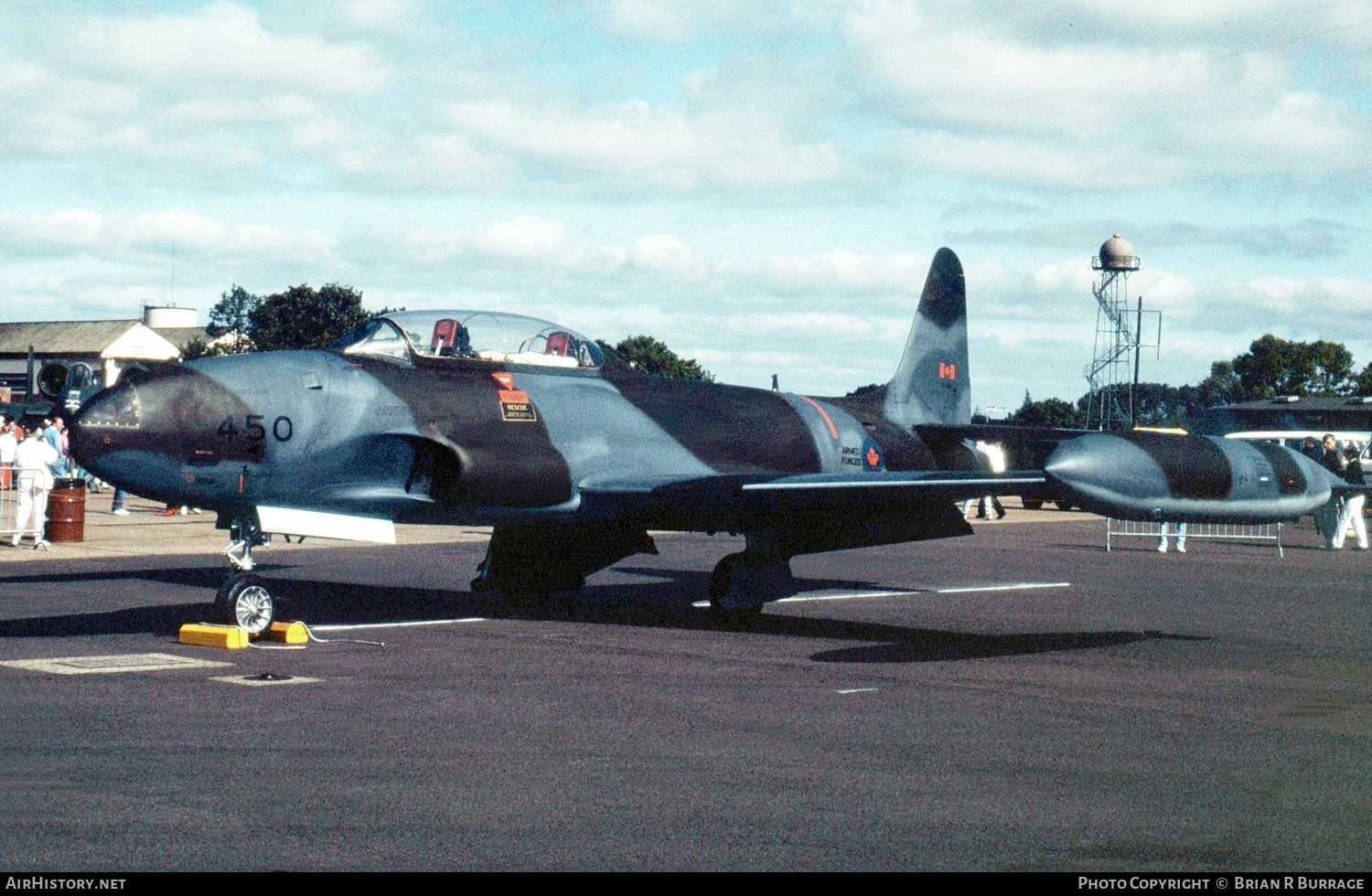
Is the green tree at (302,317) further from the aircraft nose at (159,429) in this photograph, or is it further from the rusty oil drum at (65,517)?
the aircraft nose at (159,429)

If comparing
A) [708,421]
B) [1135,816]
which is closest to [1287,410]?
[708,421]

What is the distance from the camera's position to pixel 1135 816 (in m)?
7.08

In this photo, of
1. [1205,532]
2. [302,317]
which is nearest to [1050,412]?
[302,317]

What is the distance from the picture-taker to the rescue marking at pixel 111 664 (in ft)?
38.8

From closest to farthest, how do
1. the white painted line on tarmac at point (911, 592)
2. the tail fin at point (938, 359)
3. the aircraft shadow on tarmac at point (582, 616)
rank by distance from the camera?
the aircraft shadow on tarmac at point (582, 616) < the white painted line on tarmac at point (911, 592) < the tail fin at point (938, 359)

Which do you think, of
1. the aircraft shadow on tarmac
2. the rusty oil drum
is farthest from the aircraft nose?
the rusty oil drum

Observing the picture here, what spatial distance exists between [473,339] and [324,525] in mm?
2751

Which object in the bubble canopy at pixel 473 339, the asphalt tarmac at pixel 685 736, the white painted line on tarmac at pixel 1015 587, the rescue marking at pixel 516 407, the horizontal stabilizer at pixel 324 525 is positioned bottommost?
the asphalt tarmac at pixel 685 736


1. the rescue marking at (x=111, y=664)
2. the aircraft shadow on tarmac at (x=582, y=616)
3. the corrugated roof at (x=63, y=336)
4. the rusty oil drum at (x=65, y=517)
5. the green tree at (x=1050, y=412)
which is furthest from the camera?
the corrugated roof at (x=63, y=336)

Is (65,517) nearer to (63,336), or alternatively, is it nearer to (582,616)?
(582,616)

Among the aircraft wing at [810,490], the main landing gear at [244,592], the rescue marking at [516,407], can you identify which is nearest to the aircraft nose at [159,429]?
the main landing gear at [244,592]

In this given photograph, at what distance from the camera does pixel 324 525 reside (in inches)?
549

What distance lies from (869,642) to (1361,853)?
7943 millimetres

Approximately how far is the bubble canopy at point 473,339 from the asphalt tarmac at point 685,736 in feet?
8.94
